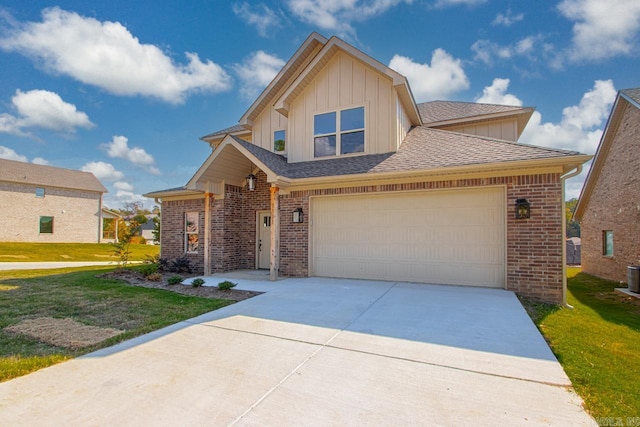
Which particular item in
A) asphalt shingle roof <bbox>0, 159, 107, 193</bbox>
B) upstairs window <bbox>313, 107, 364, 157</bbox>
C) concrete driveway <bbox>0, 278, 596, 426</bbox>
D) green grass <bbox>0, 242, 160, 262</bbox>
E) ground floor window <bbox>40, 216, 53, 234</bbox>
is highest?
asphalt shingle roof <bbox>0, 159, 107, 193</bbox>

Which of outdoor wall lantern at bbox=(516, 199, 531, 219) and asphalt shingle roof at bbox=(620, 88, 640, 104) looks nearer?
outdoor wall lantern at bbox=(516, 199, 531, 219)

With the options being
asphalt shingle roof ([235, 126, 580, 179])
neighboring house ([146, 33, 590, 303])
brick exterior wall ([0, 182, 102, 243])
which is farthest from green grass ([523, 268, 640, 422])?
brick exterior wall ([0, 182, 102, 243])

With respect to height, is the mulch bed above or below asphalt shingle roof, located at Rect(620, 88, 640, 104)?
below

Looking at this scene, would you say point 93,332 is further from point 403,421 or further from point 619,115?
point 619,115

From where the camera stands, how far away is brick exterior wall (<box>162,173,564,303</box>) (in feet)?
22.1

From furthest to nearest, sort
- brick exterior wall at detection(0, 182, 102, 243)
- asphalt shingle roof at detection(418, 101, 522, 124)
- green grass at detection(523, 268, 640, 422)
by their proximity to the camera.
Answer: brick exterior wall at detection(0, 182, 102, 243) → asphalt shingle roof at detection(418, 101, 522, 124) → green grass at detection(523, 268, 640, 422)

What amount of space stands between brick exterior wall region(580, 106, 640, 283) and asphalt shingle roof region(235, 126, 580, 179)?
20.9 ft

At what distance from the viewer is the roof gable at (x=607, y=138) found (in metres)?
10.8

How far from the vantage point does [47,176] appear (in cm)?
2752

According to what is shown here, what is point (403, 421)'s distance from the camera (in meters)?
2.42

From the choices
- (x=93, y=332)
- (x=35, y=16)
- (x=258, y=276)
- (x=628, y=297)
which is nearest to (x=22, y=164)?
(x=35, y=16)

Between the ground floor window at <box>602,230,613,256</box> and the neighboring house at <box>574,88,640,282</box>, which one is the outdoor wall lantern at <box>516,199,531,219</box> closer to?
the neighboring house at <box>574,88,640,282</box>

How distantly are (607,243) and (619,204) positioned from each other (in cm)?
204

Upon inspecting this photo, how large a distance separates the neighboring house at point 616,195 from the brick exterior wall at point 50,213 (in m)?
38.0
